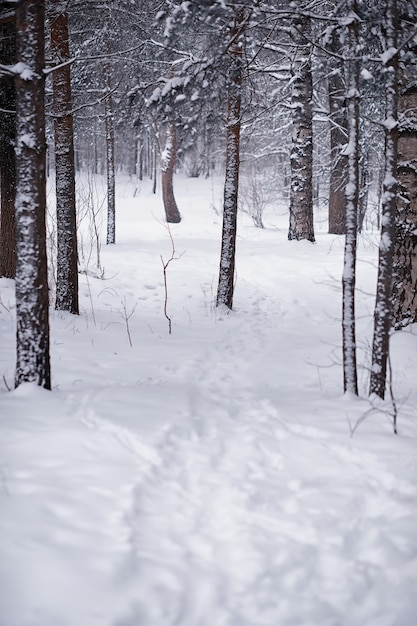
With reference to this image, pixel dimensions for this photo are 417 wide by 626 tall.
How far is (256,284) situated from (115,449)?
732 centimetres

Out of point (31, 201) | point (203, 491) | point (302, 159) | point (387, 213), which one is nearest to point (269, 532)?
point (203, 491)

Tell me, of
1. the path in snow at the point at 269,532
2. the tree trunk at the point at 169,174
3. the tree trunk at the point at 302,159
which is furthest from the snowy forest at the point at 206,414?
the tree trunk at the point at 169,174

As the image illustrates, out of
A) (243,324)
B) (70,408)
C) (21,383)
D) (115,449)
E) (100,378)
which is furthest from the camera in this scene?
(243,324)

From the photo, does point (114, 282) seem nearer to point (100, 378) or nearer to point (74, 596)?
point (100, 378)

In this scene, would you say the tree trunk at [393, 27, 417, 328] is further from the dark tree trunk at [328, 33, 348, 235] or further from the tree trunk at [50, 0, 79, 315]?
the dark tree trunk at [328, 33, 348, 235]

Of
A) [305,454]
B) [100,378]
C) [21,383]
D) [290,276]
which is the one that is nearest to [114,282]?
[290,276]

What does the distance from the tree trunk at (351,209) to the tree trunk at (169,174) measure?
1518 cm

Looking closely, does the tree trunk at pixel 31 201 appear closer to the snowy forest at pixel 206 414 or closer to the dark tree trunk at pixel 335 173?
the snowy forest at pixel 206 414

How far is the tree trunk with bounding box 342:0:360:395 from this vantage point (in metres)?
4.29

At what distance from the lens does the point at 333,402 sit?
4.60 metres

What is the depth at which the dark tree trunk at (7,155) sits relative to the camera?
25.9 ft

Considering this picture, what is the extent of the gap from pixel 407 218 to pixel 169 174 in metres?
16.1

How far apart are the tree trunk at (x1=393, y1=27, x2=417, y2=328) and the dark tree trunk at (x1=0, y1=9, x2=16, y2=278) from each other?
6.19 m

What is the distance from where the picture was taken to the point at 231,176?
8.14m
